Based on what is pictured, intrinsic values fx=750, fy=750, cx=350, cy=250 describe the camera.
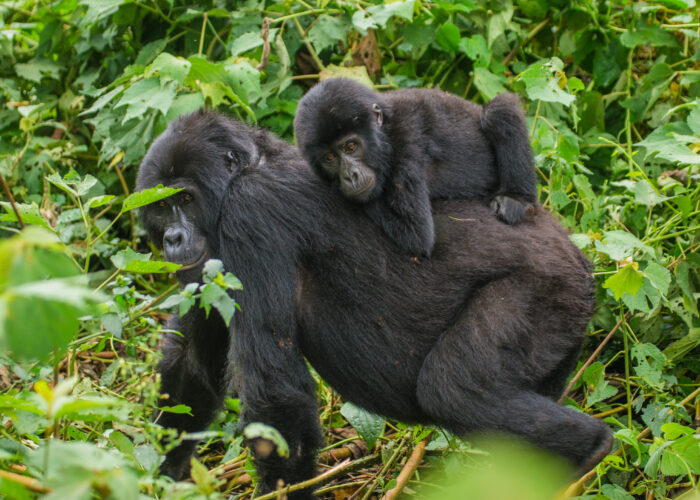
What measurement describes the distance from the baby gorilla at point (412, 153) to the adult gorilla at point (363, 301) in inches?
4.1

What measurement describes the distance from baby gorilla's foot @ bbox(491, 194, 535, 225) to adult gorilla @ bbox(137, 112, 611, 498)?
44 mm

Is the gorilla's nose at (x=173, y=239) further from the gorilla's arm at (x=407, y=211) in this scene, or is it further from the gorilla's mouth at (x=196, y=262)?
the gorilla's arm at (x=407, y=211)

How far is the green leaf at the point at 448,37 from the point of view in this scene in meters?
5.14

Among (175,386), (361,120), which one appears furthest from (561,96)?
(175,386)

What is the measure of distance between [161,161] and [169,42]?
2.42 metres

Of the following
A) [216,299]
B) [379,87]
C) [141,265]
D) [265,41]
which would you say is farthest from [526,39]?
[216,299]

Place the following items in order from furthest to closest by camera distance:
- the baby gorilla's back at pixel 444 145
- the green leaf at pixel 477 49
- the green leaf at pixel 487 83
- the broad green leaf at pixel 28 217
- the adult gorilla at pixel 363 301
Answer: the green leaf at pixel 477 49 < the green leaf at pixel 487 83 < the baby gorilla's back at pixel 444 145 < the adult gorilla at pixel 363 301 < the broad green leaf at pixel 28 217

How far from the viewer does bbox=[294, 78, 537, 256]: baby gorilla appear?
338cm

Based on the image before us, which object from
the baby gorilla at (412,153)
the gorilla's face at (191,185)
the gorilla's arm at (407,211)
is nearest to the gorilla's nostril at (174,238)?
the gorilla's face at (191,185)

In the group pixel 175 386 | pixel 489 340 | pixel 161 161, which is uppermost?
pixel 161 161

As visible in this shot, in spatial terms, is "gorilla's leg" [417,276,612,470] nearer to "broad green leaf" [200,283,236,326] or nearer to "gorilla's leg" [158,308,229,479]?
"gorilla's leg" [158,308,229,479]

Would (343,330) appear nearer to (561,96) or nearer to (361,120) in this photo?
(361,120)

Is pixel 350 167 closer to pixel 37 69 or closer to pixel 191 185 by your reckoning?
pixel 191 185

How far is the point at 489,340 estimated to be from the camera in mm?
3125
